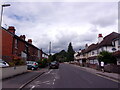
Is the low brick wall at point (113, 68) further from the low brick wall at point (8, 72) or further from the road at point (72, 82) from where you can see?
the low brick wall at point (8, 72)

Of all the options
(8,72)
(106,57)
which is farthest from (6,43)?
(106,57)

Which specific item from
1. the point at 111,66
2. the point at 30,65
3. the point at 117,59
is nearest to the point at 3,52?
the point at 30,65

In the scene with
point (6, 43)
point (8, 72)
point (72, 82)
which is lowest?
point (72, 82)

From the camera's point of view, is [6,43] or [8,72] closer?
[8,72]

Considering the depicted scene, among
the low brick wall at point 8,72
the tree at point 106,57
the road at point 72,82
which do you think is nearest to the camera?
the road at point 72,82

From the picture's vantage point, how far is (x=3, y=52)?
2505 cm

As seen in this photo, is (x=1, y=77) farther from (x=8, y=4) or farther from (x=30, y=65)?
(x=30, y=65)

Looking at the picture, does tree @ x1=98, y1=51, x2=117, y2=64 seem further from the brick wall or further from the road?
the brick wall

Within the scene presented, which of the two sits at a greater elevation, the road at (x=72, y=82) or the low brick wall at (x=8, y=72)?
the low brick wall at (x=8, y=72)

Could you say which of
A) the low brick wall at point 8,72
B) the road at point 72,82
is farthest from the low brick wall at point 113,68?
the low brick wall at point 8,72

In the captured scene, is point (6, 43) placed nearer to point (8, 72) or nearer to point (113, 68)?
point (8, 72)

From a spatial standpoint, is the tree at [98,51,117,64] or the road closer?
the road

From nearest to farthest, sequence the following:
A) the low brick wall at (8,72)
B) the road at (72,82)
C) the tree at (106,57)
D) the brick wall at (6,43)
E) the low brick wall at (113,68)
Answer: the road at (72,82) → the low brick wall at (8,72) → the low brick wall at (113,68) → the tree at (106,57) → the brick wall at (6,43)

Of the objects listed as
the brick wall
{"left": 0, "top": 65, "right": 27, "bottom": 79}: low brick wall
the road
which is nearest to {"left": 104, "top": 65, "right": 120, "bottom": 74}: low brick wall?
the road
